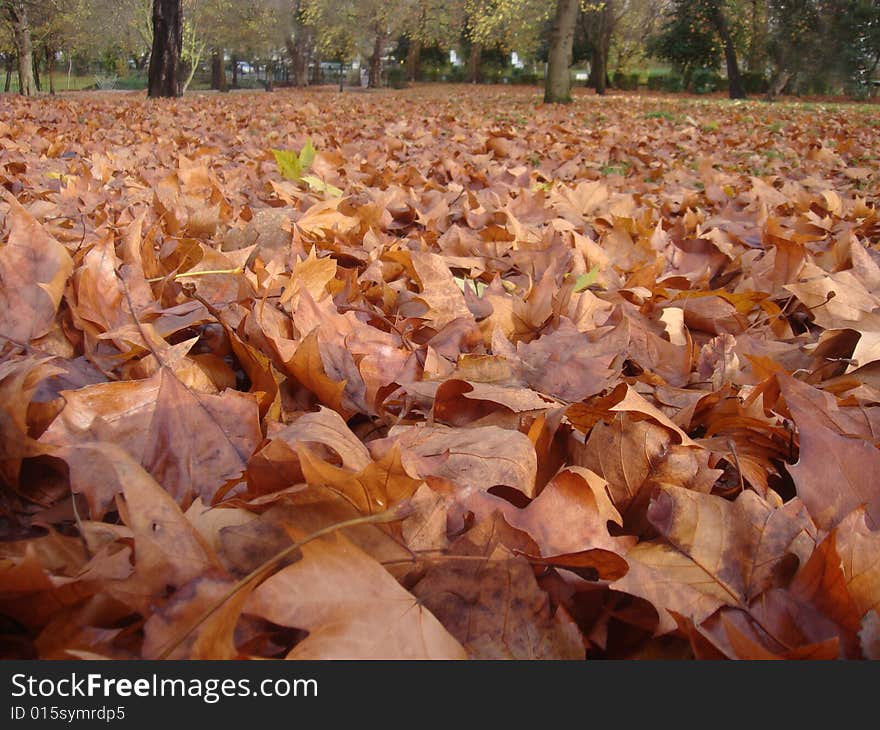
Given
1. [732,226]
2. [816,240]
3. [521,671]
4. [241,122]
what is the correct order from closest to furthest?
Answer: 1. [521,671]
2. [816,240]
3. [732,226]
4. [241,122]

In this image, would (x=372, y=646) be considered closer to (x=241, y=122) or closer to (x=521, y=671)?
(x=521, y=671)

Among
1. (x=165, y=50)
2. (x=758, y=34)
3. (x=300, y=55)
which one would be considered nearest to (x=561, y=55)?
(x=165, y=50)

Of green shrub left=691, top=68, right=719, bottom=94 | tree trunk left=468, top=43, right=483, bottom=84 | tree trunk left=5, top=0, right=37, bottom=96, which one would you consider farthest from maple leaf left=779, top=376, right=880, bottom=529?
tree trunk left=468, top=43, right=483, bottom=84

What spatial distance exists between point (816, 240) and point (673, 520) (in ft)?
6.09

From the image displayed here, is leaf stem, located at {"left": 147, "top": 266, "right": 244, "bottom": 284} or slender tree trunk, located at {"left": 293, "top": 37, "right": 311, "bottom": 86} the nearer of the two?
leaf stem, located at {"left": 147, "top": 266, "right": 244, "bottom": 284}

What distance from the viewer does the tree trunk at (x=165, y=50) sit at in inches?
564

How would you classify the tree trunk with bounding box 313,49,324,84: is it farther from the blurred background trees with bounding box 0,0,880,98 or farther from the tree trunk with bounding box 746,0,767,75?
the tree trunk with bounding box 746,0,767,75

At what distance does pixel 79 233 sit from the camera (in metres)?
1.93

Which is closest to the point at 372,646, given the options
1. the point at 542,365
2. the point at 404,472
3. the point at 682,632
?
the point at 404,472

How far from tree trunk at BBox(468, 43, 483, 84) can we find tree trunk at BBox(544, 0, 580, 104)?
26.7 meters

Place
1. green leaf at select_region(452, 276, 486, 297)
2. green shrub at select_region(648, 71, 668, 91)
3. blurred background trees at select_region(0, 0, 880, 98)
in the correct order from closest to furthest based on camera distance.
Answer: green leaf at select_region(452, 276, 486, 297) < blurred background trees at select_region(0, 0, 880, 98) < green shrub at select_region(648, 71, 668, 91)

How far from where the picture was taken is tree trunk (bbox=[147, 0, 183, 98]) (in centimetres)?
1432

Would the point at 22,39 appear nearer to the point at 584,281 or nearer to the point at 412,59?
the point at 412,59

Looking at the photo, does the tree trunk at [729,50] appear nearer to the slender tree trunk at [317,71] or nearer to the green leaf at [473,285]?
the slender tree trunk at [317,71]
